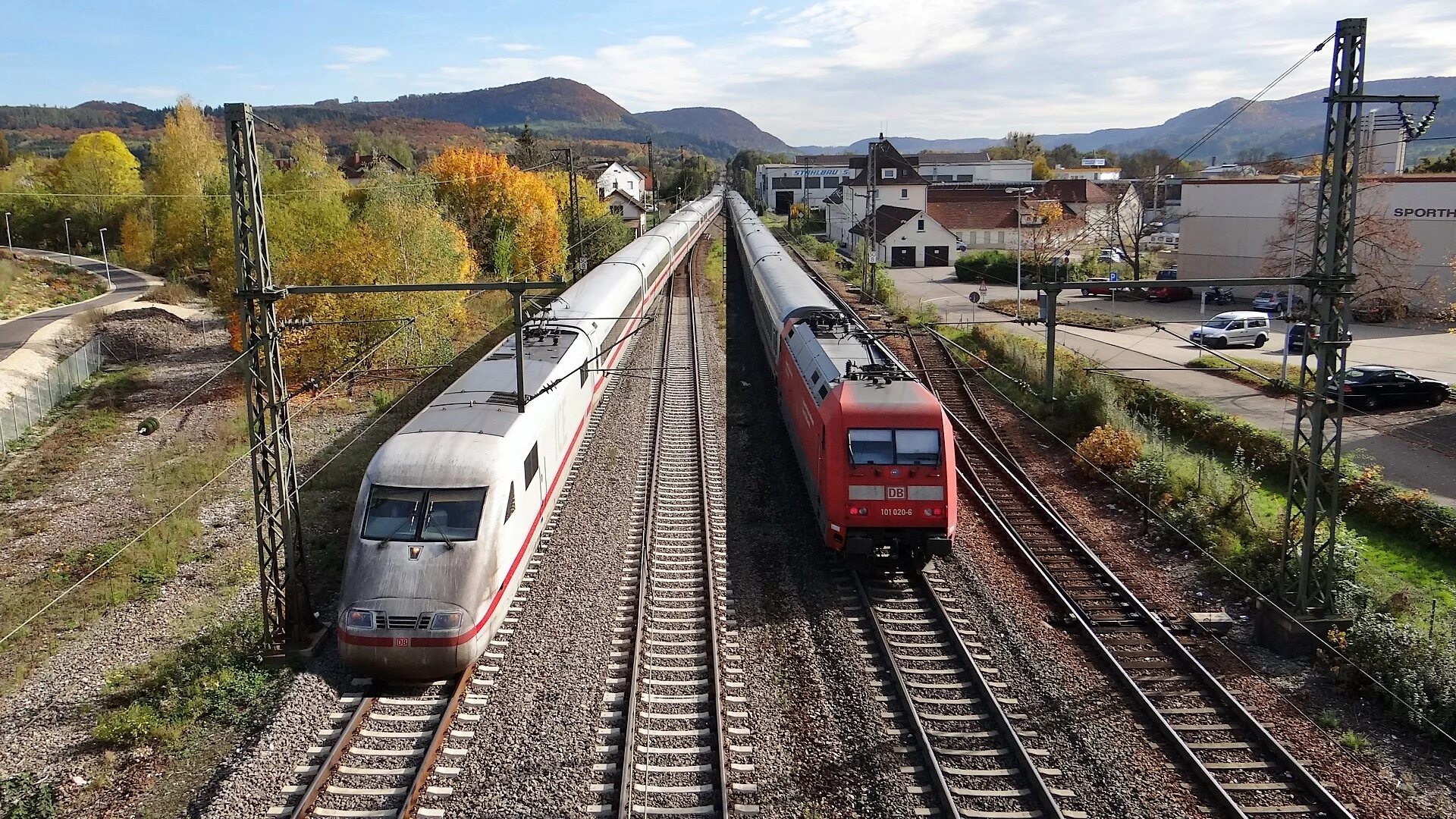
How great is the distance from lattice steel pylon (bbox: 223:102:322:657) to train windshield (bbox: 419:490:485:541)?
7.94ft

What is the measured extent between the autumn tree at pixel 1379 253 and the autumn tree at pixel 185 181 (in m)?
48.8

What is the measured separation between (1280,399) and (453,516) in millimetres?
23844

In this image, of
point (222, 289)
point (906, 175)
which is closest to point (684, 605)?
point (222, 289)

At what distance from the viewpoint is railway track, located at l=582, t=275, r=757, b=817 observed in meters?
10.1

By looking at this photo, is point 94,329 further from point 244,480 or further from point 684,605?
point 684,605

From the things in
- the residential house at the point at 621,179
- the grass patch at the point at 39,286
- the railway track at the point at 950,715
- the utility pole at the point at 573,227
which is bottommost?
the railway track at the point at 950,715

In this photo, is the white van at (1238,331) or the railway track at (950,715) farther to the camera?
the white van at (1238,331)

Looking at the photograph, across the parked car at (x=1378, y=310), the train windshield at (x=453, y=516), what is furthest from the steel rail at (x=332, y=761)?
the parked car at (x=1378, y=310)

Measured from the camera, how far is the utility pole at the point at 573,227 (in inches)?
1567

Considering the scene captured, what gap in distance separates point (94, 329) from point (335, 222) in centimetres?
1415

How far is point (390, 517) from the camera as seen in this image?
12.2m

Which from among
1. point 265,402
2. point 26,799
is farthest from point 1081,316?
point 26,799

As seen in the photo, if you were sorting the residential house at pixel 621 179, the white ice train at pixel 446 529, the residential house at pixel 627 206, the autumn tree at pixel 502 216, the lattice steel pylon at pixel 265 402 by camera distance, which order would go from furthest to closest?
the residential house at pixel 621 179 < the residential house at pixel 627 206 < the autumn tree at pixel 502 216 < the lattice steel pylon at pixel 265 402 < the white ice train at pixel 446 529

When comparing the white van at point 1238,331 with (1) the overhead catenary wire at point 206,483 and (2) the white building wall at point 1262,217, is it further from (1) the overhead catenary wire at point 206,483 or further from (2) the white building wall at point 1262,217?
(1) the overhead catenary wire at point 206,483
